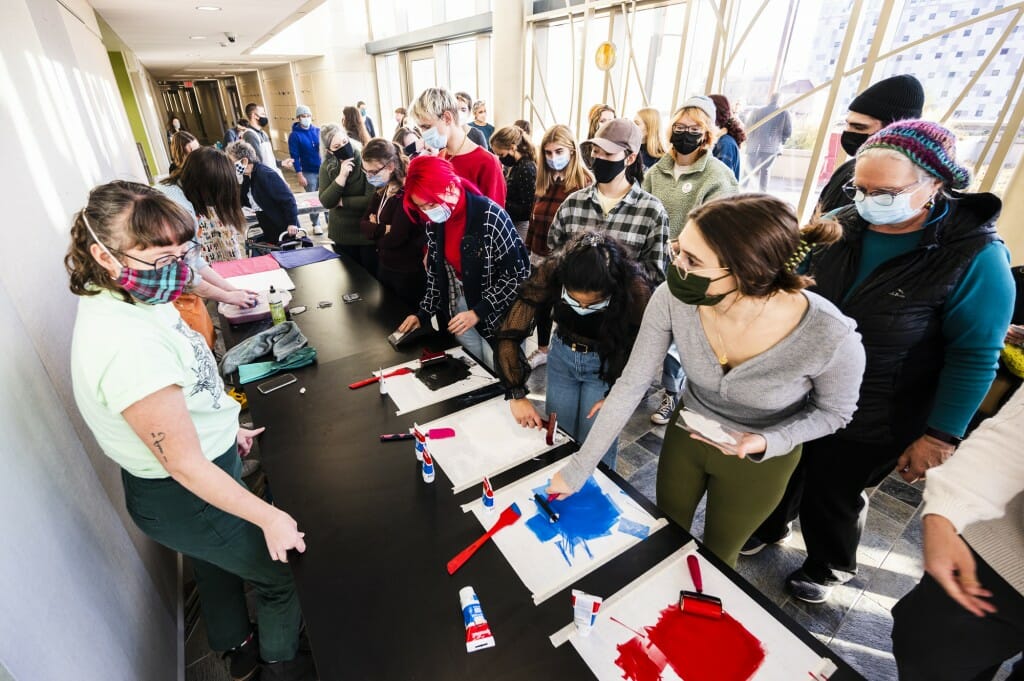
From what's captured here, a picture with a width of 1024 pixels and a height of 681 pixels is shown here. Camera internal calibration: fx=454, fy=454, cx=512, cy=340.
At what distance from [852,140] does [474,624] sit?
2335 millimetres

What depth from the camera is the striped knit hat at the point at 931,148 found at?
4.32 ft

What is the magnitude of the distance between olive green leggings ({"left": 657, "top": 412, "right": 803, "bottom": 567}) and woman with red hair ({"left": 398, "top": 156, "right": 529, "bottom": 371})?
826 mm

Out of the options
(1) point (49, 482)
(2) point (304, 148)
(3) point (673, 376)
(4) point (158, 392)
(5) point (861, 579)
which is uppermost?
(2) point (304, 148)

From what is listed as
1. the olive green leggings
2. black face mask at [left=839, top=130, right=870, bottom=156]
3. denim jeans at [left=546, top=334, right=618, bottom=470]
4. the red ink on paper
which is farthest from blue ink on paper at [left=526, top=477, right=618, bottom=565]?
black face mask at [left=839, top=130, right=870, bottom=156]

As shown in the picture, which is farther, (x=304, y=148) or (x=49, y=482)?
(x=304, y=148)

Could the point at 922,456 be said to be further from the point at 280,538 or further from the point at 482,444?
the point at 280,538

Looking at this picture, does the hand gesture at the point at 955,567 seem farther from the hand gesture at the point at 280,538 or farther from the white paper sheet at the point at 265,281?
the white paper sheet at the point at 265,281

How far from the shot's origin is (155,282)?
1.10 m

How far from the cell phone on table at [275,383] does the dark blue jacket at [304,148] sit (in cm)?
613

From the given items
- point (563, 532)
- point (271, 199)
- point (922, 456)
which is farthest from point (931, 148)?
point (271, 199)

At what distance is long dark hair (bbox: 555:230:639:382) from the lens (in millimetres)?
1528

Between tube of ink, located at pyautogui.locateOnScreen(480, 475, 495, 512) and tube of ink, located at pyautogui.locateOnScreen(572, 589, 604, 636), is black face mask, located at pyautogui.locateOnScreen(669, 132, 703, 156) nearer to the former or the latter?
tube of ink, located at pyautogui.locateOnScreen(480, 475, 495, 512)

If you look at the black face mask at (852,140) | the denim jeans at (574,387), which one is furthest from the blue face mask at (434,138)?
the black face mask at (852,140)

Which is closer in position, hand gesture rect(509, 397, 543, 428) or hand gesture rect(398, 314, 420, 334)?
hand gesture rect(509, 397, 543, 428)
